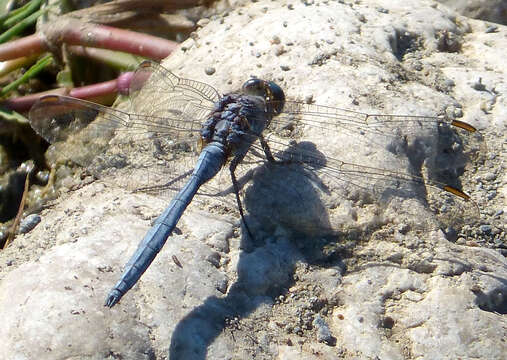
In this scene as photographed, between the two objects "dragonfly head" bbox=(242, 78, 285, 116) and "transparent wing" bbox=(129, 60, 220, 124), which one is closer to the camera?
"dragonfly head" bbox=(242, 78, 285, 116)

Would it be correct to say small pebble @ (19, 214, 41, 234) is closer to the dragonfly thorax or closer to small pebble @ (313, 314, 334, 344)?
the dragonfly thorax

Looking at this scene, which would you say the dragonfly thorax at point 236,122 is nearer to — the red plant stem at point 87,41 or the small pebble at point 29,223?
the small pebble at point 29,223

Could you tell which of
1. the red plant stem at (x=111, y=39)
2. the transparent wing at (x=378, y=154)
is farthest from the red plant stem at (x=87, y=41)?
the transparent wing at (x=378, y=154)

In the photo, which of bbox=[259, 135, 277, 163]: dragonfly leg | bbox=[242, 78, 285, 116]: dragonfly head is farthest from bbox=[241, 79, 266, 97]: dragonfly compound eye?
bbox=[259, 135, 277, 163]: dragonfly leg

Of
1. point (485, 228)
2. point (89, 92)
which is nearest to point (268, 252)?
point (485, 228)

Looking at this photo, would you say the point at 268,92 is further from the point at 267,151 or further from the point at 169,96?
the point at 169,96

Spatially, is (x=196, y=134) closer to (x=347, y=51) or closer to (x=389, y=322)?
(x=347, y=51)
